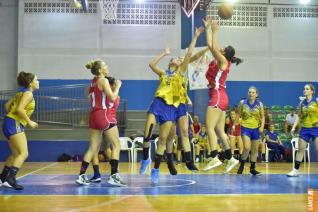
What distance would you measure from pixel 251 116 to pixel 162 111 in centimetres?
309

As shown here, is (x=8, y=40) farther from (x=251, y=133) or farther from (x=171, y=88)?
(x=171, y=88)

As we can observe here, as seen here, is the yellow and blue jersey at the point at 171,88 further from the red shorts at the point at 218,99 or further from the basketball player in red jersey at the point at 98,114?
the basketball player in red jersey at the point at 98,114

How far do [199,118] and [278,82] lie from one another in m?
4.93

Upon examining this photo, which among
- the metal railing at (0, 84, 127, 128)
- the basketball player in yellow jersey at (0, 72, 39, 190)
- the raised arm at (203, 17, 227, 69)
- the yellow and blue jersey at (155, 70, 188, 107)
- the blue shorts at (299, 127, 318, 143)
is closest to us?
the basketball player in yellow jersey at (0, 72, 39, 190)

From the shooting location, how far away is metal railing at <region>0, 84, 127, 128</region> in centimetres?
1797

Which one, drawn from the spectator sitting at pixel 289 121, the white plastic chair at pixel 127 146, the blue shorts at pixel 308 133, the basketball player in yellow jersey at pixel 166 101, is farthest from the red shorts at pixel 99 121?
the spectator sitting at pixel 289 121

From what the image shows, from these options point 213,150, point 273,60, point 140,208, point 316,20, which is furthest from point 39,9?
point 140,208

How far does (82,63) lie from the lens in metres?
19.6

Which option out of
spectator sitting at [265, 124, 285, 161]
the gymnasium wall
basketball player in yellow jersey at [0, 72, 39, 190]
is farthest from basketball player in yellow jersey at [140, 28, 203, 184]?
the gymnasium wall

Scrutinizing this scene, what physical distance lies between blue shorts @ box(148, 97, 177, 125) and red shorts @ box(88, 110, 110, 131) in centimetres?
87

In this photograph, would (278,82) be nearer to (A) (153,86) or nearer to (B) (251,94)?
(A) (153,86)

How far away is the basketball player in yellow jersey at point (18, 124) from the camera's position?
21.6 ft

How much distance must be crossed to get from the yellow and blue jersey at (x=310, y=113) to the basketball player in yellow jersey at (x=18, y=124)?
18.6 feet

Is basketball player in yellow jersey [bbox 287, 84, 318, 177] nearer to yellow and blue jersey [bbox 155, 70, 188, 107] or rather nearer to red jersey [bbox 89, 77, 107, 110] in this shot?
yellow and blue jersey [bbox 155, 70, 188, 107]
